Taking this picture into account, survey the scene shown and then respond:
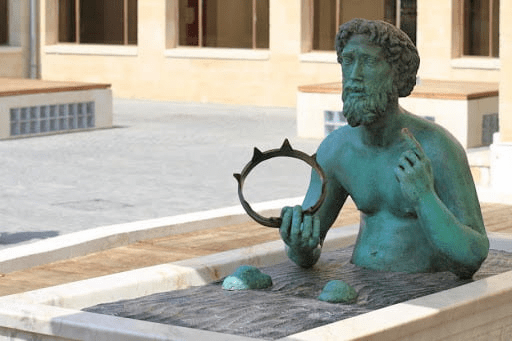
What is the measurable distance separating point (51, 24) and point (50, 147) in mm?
13109

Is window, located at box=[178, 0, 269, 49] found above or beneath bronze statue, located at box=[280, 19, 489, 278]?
above

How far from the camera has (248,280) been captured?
20.2 ft

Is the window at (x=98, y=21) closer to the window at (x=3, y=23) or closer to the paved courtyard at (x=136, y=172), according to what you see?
the window at (x=3, y=23)

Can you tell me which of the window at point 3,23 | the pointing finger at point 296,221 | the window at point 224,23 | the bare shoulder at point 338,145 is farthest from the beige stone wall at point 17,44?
the pointing finger at point 296,221

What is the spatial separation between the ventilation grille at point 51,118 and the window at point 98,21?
9142 mm

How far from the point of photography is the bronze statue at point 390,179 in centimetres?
592

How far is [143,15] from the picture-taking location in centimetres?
3052

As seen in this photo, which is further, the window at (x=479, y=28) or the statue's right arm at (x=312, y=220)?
the window at (x=479, y=28)

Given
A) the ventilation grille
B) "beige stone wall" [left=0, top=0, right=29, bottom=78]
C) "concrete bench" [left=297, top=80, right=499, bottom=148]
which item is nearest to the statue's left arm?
"concrete bench" [left=297, top=80, right=499, bottom=148]

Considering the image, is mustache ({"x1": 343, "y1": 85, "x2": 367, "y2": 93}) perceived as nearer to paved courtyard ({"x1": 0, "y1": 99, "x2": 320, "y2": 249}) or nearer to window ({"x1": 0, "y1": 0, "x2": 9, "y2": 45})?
paved courtyard ({"x1": 0, "y1": 99, "x2": 320, "y2": 249})

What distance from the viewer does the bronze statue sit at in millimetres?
5922

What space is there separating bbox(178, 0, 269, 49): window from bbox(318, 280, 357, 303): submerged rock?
23.5 meters

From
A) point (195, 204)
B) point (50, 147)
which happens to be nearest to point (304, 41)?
point (50, 147)

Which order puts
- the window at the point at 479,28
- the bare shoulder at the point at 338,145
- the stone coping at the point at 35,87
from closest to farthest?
1. the bare shoulder at the point at 338,145
2. the stone coping at the point at 35,87
3. the window at the point at 479,28
